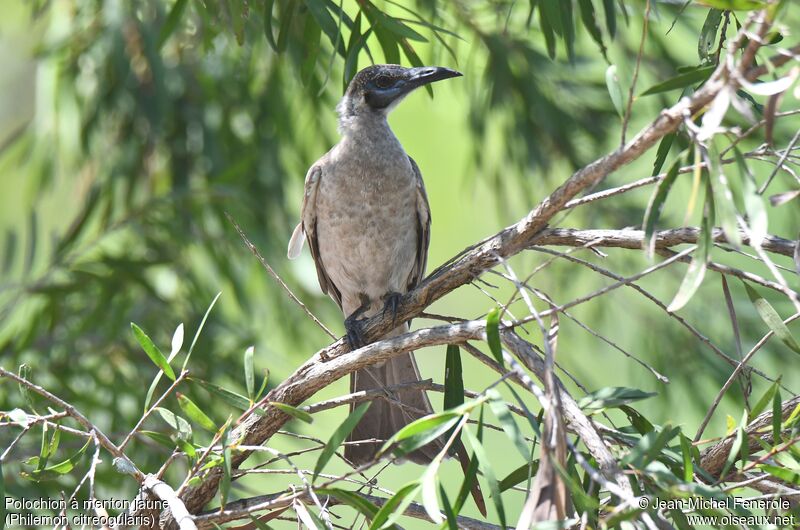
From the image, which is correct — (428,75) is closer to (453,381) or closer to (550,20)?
(550,20)

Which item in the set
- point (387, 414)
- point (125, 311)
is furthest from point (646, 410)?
point (125, 311)

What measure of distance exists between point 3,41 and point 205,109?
8.45ft

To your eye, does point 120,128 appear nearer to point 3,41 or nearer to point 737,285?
point 3,41

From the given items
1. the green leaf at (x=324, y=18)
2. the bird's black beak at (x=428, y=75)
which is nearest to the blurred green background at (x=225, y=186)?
the bird's black beak at (x=428, y=75)

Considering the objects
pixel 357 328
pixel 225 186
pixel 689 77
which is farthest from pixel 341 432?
pixel 225 186

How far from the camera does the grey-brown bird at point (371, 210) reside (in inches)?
137

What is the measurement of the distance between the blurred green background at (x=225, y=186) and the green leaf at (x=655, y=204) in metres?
2.22

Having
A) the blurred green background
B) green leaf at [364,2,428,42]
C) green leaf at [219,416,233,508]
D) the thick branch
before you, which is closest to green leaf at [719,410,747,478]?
the thick branch

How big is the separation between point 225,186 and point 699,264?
285 cm

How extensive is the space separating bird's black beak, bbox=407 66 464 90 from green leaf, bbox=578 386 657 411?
159 cm

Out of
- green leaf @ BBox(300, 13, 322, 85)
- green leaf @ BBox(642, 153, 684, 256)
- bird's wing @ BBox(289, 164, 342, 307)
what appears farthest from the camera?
bird's wing @ BBox(289, 164, 342, 307)

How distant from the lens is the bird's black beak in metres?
3.20

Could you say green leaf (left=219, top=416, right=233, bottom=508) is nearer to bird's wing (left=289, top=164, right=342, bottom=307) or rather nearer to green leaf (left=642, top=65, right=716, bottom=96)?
green leaf (left=642, top=65, right=716, bottom=96)

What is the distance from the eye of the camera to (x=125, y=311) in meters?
3.89
